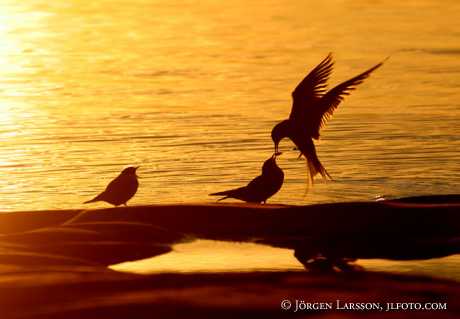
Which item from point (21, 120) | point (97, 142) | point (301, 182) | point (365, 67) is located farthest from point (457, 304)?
point (365, 67)

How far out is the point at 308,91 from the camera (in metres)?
12.1

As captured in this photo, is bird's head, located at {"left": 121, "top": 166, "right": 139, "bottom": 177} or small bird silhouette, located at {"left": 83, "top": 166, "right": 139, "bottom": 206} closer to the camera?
small bird silhouette, located at {"left": 83, "top": 166, "right": 139, "bottom": 206}

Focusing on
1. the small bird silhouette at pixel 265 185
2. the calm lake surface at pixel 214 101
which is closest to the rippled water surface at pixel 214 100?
the calm lake surface at pixel 214 101

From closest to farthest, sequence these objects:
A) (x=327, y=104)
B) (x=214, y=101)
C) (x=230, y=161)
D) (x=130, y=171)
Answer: (x=327, y=104) < (x=130, y=171) < (x=230, y=161) < (x=214, y=101)

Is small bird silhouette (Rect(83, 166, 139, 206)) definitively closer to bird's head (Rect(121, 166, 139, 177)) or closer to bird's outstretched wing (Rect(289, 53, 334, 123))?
bird's head (Rect(121, 166, 139, 177))

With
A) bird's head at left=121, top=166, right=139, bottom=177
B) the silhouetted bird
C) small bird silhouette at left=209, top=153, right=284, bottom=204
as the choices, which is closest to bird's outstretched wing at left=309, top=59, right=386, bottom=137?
the silhouetted bird

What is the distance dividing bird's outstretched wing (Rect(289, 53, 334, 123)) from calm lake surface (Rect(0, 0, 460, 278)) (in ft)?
6.33

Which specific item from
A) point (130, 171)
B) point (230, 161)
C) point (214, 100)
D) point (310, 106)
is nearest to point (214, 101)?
point (214, 100)

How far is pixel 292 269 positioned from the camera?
364 inches

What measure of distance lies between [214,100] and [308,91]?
777 cm

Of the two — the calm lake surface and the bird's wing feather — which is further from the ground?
the calm lake surface

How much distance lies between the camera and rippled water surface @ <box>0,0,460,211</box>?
591 inches

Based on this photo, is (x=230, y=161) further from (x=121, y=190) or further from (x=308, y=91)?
(x=308, y=91)

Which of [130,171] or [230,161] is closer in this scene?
[130,171]
